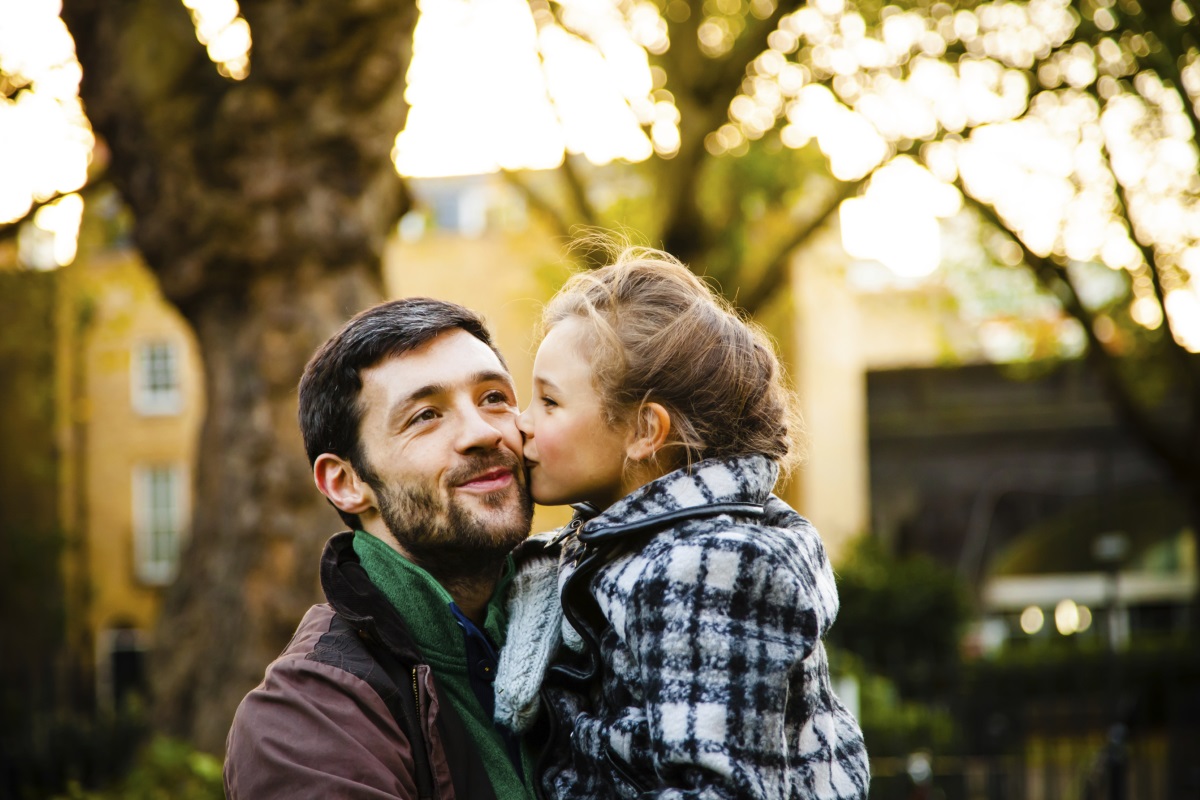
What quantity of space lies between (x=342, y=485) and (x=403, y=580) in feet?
1.18

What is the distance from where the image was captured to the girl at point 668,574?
2.16 m

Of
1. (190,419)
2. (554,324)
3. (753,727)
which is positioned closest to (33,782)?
(554,324)

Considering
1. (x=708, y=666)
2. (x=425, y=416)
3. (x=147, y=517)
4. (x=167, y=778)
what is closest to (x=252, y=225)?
(x=167, y=778)

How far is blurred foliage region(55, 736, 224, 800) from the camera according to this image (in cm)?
503

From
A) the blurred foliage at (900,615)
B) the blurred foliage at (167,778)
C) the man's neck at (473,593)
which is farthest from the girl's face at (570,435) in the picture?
the blurred foliage at (900,615)

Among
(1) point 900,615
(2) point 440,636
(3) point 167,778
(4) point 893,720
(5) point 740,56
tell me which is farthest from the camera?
(1) point 900,615

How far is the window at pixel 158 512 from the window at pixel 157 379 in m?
1.40

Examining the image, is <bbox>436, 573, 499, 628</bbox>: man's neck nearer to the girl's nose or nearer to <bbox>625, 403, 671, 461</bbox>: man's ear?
the girl's nose

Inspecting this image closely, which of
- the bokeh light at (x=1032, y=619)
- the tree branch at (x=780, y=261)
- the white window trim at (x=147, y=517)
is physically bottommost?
the bokeh light at (x=1032, y=619)

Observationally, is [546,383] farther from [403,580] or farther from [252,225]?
[252,225]

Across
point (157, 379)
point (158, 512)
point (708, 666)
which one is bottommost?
point (158, 512)

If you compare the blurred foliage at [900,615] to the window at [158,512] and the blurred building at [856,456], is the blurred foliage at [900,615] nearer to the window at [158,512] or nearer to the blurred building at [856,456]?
the blurred building at [856,456]

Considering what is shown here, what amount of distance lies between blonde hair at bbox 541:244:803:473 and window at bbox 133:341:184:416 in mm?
28582

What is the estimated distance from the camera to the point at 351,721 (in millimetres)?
2250
